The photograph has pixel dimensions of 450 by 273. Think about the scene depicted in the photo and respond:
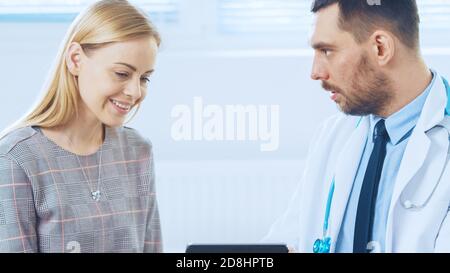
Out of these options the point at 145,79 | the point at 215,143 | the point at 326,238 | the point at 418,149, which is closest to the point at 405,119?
the point at 418,149

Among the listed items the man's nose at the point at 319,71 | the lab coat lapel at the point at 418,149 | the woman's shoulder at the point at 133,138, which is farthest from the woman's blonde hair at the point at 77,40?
the lab coat lapel at the point at 418,149

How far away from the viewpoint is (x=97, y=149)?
1622 mm

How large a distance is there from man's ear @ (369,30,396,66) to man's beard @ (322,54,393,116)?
23 mm

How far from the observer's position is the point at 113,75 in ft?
5.26

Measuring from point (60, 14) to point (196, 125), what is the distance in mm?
366

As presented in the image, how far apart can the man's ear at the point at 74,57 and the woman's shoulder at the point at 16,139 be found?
144 millimetres

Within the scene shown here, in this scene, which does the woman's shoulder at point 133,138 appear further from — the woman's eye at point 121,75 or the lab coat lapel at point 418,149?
the lab coat lapel at point 418,149

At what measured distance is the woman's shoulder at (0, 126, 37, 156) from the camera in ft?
5.06

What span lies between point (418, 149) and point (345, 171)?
158 mm

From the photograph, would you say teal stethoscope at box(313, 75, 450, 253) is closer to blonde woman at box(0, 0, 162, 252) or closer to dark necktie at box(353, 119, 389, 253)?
dark necktie at box(353, 119, 389, 253)

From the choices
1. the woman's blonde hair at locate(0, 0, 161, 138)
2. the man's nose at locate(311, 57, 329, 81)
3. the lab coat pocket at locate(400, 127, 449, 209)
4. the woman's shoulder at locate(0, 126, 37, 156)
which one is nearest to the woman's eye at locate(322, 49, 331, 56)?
the man's nose at locate(311, 57, 329, 81)

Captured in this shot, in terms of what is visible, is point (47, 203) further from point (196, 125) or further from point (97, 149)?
point (196, 125)

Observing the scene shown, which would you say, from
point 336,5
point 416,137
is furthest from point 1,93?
point 416,137

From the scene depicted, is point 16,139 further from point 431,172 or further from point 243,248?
point 431,172
